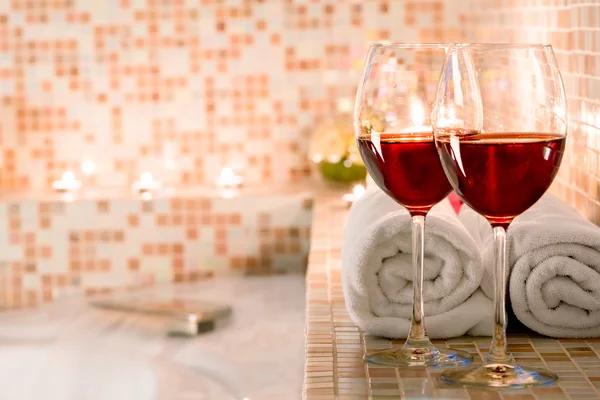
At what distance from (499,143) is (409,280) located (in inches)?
11.1

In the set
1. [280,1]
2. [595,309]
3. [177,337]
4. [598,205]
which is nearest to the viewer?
[595,309]

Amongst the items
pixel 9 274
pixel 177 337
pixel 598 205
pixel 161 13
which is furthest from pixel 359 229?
pixel 161 13

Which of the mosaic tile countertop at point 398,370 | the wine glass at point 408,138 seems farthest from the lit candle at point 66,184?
the wine glass at point 408,138

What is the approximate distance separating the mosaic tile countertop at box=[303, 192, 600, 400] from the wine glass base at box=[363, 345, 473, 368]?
0.01 meters

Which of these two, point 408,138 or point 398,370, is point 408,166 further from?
point 398,370

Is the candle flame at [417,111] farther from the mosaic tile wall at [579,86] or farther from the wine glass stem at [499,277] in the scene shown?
the mosaic tile wall at [579,86]

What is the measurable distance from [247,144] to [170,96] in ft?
0.85

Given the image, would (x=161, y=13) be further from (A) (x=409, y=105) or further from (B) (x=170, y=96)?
(A) (x=409, y=105)

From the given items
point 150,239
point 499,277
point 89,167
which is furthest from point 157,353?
point 499,277

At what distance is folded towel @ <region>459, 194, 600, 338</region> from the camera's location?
3.30 ft

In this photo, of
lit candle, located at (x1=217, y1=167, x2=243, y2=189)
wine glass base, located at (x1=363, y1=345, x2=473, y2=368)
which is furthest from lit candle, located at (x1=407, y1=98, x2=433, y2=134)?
lit candle, located at (x1=217, y1=167, x2=243, y2=189)

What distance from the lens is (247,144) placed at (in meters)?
2.87

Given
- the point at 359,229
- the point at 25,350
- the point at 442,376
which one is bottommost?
the point at 25,350

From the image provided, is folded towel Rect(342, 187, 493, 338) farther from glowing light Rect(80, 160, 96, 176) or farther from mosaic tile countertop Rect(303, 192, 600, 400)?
glowing light Rect(80, 160, 96, 176)
